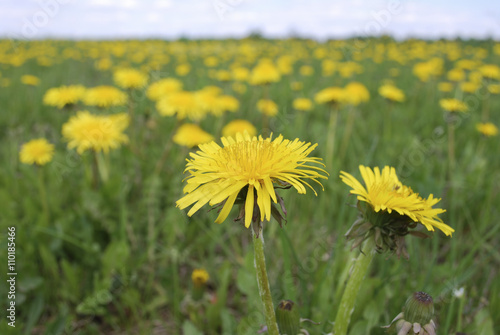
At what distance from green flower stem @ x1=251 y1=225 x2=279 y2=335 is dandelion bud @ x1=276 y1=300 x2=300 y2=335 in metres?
0.03

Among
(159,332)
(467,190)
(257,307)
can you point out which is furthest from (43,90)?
(467,190)

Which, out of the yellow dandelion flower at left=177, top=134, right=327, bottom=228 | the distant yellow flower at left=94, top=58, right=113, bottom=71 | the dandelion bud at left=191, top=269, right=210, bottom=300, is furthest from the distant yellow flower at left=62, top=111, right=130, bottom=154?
the distant yellow flower at left=94, top=58, right=113, bottom=71

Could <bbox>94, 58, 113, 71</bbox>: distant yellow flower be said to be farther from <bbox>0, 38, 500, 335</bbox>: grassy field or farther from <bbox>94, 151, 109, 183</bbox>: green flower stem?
<bbox>94, 151, 109, 183</bbox>: green flower stem

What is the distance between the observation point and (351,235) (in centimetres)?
94

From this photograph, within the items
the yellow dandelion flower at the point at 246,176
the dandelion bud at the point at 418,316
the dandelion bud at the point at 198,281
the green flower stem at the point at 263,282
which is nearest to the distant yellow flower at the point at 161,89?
the dandelion bud at the point at 198,281

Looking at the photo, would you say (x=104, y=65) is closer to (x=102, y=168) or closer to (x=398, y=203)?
(x=102, y=168)

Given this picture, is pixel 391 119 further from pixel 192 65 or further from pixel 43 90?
pixel 192 65

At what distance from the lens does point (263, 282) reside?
90 cm

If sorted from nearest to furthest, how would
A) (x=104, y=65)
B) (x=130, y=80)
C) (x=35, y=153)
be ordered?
(x=35, y=153) < (x=130, y=80) < (x=104, y=65)

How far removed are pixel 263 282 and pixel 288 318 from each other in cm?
14

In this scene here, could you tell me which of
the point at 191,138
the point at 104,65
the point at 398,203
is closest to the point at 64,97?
the point at 191,138

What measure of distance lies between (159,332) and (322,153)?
167 centimetres

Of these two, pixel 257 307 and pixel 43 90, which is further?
pixel 43 90

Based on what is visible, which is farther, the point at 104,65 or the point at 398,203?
the point at 104,65
